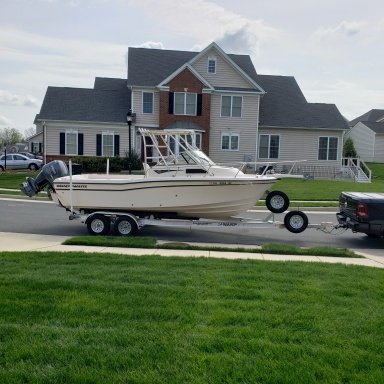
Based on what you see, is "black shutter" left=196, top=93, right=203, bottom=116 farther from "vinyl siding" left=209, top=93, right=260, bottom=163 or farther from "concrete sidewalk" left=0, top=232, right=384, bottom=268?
"concrete sidewalk" left=0, top=232, right=384, bottom=268

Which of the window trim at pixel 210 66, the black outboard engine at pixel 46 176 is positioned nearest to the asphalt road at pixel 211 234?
the black outboard engine at pixel 46 176

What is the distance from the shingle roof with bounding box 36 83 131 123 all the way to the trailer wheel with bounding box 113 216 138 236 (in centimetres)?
2334

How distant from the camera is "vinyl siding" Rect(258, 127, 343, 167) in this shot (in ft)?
120

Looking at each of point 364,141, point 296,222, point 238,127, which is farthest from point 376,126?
point 296,222

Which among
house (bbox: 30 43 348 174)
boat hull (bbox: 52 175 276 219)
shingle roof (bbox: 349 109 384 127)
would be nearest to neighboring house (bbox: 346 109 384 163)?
shingle roof (bbox: 349 109 384 127)

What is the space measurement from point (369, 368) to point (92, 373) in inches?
88.3

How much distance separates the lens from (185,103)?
1341 inches

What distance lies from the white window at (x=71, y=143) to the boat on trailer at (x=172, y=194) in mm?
22613

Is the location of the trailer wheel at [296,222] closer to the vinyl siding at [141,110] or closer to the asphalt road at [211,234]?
the asphalt road at [211,234]

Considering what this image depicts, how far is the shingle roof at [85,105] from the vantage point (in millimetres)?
33812

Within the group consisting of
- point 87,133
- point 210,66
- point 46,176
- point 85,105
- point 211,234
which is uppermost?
point 210,66

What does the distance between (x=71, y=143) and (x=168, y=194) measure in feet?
79.0

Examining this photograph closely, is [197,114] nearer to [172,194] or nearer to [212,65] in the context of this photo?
[212,65]

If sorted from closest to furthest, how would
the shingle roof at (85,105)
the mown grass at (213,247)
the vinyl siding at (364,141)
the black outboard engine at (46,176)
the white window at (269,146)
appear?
the mown grass at (213,247), the black outboard engine at (46,176), the shingle roof at (85,105), the white window at (269,146), the vinyl siding at (364,141)
